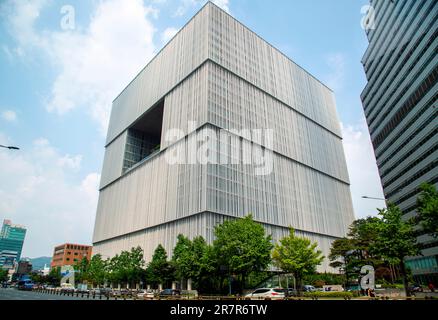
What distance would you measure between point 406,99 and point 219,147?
5011 centimetres

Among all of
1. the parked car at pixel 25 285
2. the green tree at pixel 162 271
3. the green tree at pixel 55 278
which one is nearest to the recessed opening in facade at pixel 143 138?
the parked car at pixel 25 285

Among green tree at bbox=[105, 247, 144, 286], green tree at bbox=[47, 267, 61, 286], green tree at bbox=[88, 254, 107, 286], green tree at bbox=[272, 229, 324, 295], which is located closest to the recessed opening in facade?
green tree at bbox=[88, 254, 107, 286]

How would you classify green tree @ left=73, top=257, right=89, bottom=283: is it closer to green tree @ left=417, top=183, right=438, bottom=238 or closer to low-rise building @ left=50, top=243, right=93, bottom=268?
low-rise building @ left=50, top=243, right=93, bottom=268

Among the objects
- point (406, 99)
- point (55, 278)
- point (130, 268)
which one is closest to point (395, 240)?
point (130, 268)

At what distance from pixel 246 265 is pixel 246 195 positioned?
2552 cm

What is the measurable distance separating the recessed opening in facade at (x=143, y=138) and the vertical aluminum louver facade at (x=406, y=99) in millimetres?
64164

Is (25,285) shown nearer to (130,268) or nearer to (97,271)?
(97,271)

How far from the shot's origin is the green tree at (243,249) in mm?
38312

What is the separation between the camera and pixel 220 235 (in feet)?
137

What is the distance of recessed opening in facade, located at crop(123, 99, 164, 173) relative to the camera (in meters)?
90.5

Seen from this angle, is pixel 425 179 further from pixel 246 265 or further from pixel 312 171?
pixel 246 265

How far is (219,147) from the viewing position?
201 feet

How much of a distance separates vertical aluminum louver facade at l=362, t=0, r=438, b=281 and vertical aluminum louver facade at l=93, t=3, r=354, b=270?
1374 centimetres

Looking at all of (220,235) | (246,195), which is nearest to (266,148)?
(246,195)
